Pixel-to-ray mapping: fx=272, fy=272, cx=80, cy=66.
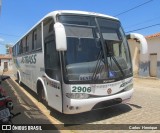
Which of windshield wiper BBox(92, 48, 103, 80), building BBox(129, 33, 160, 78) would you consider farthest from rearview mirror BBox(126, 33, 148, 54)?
building BBox(129, 33, 160, 78)

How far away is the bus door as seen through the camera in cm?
719

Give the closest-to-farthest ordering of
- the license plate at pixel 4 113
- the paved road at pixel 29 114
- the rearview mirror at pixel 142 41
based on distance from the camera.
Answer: the license plate at pixel 4 113 → the paved road at pixel 29 114 → the rearview mirror at pixel 142 41

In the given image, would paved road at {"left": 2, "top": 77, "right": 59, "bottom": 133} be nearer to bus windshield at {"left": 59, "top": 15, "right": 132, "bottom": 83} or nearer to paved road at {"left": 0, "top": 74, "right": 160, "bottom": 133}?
paved road at {"left": 0, "top": 74, "right": 160, "bottom": 133}

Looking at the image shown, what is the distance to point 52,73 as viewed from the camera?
765 cm

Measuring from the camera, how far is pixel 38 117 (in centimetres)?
808

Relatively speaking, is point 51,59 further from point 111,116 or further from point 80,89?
point 111,116

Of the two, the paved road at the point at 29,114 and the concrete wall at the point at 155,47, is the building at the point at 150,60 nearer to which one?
the concrete wall at the point at 155,47

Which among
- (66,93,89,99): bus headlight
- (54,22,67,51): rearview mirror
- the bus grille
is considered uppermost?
(54,22,67,51): rearview mirror

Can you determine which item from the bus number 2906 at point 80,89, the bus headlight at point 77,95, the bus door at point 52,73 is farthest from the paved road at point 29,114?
the bus number 2906 at point 80,89

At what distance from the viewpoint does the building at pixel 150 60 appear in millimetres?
23484

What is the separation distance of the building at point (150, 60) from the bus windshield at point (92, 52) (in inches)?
633

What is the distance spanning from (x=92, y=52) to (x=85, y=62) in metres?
0.37

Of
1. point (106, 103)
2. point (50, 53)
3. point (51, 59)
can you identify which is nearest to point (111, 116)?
point (106, 103)

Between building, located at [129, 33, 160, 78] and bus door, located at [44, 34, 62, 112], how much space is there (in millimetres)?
16303
